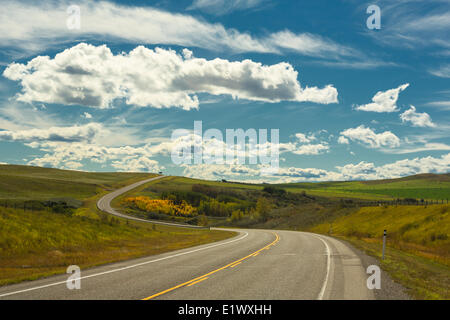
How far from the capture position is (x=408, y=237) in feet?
140

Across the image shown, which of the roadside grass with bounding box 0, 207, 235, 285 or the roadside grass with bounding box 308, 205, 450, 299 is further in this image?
the roadside grass with bounding box 308, 205, 450, 299

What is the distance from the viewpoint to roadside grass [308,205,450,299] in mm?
18056

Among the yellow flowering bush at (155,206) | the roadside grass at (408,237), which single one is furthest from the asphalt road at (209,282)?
the yellow flowering bush at (155,206)

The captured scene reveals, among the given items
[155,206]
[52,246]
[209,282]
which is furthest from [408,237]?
[155,206]

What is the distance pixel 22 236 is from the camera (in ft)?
76.6

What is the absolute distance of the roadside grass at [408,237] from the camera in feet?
59.2

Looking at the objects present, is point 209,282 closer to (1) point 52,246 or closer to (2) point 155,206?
(1) point 52,246

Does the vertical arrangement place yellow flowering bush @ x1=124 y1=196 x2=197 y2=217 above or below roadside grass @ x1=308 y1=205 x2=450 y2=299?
below

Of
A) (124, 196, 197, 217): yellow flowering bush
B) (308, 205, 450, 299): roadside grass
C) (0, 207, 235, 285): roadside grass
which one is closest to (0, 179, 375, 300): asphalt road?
(0, 207, 235, 285): roadside grass

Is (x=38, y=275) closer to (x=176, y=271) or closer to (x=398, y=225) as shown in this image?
(x=176, y=271)

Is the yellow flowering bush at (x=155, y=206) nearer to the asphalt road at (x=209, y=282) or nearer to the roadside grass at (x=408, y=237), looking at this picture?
the roadside grass at (x=408, y=237)

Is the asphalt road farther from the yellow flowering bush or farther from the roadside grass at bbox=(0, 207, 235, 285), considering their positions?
the yellow flowering bush
